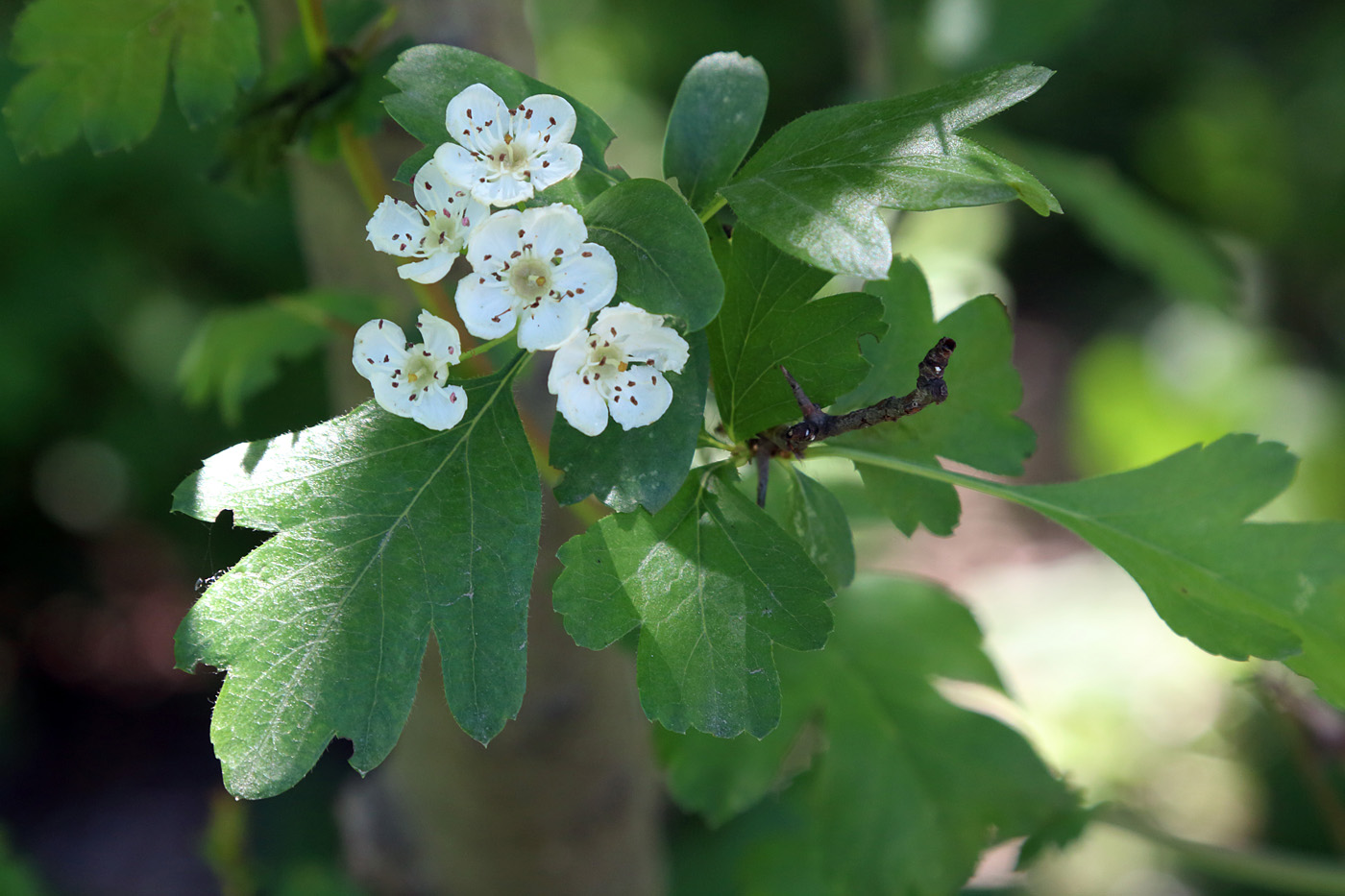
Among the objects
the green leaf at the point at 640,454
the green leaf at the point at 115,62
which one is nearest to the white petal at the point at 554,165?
the green leaf at the point at 640,454

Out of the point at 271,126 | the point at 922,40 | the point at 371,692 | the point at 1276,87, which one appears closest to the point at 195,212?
the point at 922,40

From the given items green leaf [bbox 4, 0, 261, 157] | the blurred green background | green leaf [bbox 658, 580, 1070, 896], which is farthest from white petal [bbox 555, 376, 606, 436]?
the blurred green background

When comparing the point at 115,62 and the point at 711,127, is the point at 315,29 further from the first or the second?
the point at 711,127

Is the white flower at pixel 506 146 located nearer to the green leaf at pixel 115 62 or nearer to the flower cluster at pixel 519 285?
the flower cluster at pixel 519 285

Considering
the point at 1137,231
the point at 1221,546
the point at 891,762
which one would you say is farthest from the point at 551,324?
the point at 1137,231

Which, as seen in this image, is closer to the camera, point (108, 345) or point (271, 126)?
point (271, 126)

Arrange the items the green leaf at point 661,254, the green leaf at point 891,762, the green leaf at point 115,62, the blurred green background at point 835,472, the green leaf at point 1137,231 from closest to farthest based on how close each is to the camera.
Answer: the green leaf at point 661,254 < the green leaf at point 115,62 < the green leaf at point 891,762 < the green leaf at point 1137,231 < the blurred green background at point 835,472

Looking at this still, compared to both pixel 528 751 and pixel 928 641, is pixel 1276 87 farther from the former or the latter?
pixel 528 751
